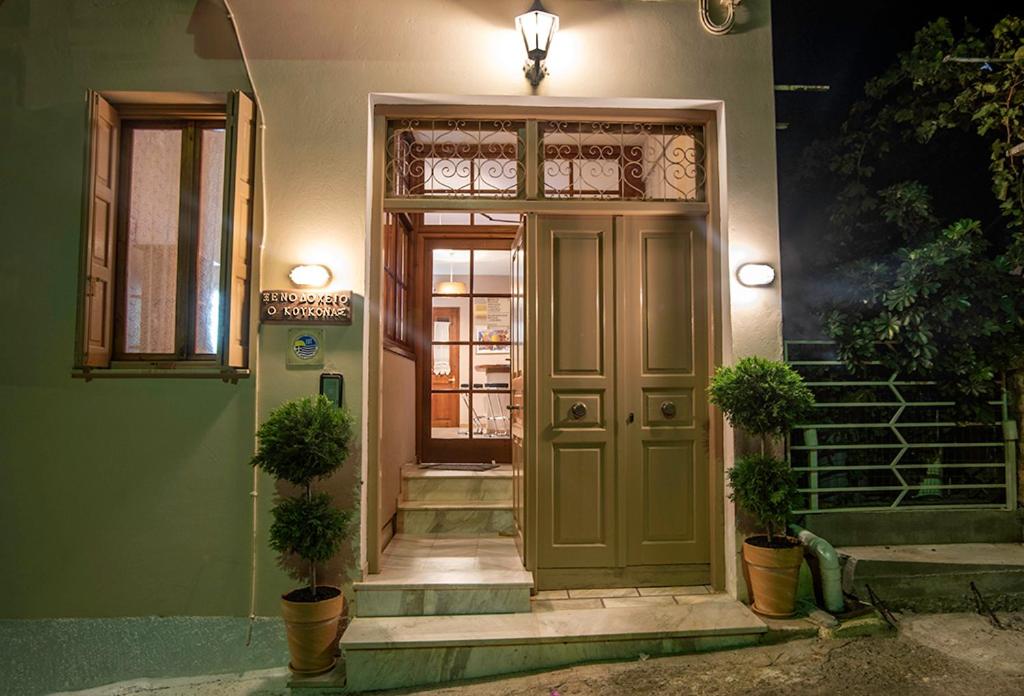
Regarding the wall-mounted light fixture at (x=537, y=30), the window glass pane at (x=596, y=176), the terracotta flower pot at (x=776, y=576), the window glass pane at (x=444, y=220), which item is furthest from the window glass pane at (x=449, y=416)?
the wall-mounted light fixture at (x=537, y=30)

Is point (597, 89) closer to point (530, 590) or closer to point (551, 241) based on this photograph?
point (551, 241)

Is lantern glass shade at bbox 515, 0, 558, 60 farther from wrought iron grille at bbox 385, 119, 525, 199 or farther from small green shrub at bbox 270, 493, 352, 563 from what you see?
small green shrub at bbox 270, 493, 352, 563

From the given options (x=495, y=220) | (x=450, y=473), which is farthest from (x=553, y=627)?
(x=495, y=220)

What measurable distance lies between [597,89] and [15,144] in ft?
13.2

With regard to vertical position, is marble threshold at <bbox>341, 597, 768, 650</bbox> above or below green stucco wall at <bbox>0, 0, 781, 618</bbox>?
below

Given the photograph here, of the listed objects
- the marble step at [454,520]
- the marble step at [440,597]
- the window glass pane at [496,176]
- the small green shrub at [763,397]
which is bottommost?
the marble step at [440,597]

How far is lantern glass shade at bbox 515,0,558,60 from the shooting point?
14.1 feet

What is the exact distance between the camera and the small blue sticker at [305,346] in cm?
436

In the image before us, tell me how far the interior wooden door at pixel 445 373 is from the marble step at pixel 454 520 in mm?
1360

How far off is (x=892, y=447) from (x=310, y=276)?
454 centimetres

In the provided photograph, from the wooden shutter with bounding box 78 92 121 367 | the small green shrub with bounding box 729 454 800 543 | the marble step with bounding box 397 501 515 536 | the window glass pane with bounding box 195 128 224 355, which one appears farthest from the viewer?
the marble step with bounding box 397 501 515 536

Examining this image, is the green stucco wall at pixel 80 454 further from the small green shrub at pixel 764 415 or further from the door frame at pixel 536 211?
the small green shrub at pixel 764 415

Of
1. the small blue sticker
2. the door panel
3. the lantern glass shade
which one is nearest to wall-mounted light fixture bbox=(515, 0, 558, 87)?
the lantern glass shade

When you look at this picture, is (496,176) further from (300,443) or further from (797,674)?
(797,674)
